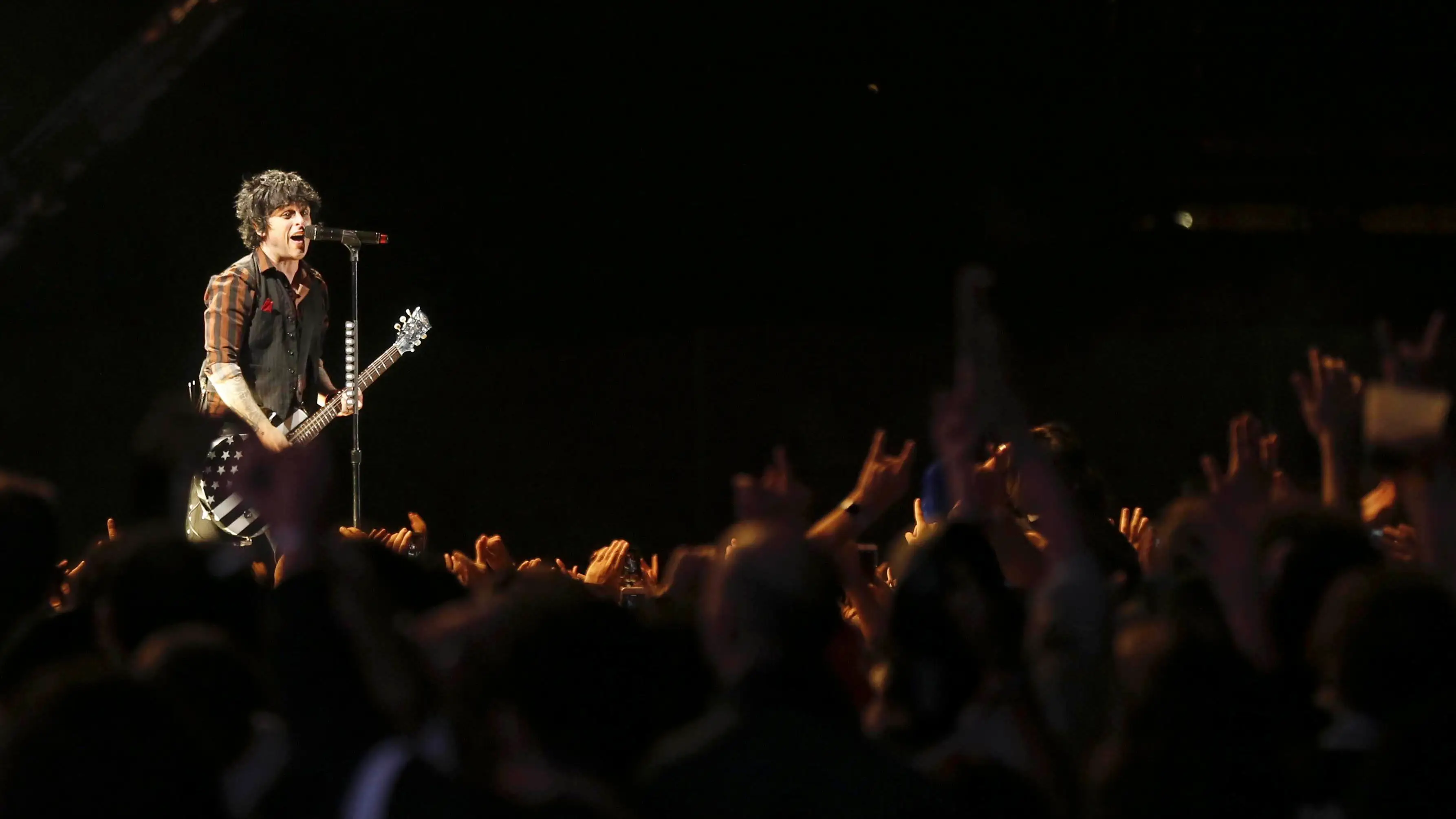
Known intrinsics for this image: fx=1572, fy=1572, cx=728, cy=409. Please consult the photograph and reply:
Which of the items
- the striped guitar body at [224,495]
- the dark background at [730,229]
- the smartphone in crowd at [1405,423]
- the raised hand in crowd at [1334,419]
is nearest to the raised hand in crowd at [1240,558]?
the smartphone in crowd at [1405,423]

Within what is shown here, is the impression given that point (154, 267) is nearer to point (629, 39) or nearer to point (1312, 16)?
point (629, 39)

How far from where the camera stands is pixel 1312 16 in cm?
739

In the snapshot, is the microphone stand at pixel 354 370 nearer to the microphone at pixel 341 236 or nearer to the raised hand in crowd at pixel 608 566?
the microphone at pixel 341 236

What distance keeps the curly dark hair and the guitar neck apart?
2.30ft

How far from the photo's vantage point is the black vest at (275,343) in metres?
6.30

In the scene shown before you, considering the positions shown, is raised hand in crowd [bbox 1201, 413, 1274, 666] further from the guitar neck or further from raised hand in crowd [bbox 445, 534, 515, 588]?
the guitar neck

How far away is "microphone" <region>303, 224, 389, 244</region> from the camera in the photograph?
6.39m

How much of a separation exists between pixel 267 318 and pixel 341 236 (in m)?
0.45

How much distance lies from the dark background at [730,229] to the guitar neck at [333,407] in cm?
99

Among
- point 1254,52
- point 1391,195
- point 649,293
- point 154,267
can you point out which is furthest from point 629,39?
point 1391,195

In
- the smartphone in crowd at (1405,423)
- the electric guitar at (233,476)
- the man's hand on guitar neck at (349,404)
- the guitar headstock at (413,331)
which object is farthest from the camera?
the guitar headstock at (413,331)

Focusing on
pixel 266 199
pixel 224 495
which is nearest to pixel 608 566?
pixel 224 495

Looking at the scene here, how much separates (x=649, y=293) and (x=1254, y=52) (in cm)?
317

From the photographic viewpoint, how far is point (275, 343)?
6.34 meters
